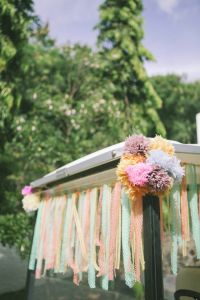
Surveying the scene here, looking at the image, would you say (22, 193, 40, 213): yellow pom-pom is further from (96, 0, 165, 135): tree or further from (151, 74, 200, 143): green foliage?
(151, 74, 200, 143): green foliage

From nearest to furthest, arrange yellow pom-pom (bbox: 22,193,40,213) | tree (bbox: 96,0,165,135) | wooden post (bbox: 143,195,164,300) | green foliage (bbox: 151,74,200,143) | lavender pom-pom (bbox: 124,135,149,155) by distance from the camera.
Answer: wooden post (bbox: 143,195,164,300)
lavender pom-pom (bbox: 124,135,149,155)
yellow pom-pom (bbox: 22,193,40,213)
tree (bbox: 96,0,165,135)
green foliage (bbox: 151,74,200,143)

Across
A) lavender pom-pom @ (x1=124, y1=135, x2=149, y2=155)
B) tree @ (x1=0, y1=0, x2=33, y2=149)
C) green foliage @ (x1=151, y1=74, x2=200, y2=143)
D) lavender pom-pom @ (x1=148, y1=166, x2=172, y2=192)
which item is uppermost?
green foliage @ (x1=151, y1=74, x2=200, y2=143)

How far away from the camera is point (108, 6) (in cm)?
1455

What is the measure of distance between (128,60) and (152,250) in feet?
38.7

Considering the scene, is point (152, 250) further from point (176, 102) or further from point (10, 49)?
point (176, 102)

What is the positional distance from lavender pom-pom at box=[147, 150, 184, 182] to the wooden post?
0.77 feet

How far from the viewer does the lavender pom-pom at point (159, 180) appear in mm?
2682

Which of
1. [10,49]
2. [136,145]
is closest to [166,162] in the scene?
[136,145]

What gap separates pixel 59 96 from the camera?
1155cm

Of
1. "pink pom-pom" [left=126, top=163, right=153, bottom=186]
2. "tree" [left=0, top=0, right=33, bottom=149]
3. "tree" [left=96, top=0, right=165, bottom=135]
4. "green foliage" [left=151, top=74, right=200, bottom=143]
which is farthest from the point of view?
"green foliage" [left=151, top=74, right=200, bottom=143]

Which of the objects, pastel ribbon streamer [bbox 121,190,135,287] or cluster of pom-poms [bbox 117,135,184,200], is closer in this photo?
cluster of pom-poms [bbox 117,135,184,200]

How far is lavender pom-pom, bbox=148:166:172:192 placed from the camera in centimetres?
268

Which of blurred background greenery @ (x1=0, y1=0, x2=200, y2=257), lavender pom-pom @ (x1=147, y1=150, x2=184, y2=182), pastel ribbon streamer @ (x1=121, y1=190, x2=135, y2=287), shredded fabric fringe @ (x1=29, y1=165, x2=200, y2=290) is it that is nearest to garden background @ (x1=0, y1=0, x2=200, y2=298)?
blurred background greenery @ (x1=0, y1=0, x2=200, y2=257)

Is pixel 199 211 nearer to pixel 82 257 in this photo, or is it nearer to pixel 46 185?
pixel 82 257
